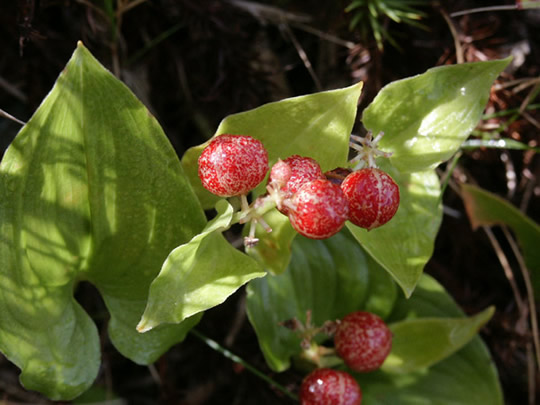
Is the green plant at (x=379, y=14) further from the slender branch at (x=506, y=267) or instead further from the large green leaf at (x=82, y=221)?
the large green leaf at (x=82, y=221)

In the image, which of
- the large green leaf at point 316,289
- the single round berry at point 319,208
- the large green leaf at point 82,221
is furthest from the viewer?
the large green leaf at point 316,289

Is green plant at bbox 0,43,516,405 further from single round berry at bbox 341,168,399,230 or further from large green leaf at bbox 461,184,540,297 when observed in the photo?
large green leaf at bbox 461,184,540,297

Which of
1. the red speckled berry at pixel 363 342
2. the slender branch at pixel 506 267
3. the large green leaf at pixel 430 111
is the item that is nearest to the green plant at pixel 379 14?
the large green leaf at pixel 430 111

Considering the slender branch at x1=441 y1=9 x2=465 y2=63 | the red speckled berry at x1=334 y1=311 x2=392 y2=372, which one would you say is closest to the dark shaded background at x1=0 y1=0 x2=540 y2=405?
the slender branch at x1=441 y1=9 x2=465 y2=63

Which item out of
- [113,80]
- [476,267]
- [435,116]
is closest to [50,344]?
[113,80]

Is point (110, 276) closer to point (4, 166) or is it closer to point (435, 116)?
point (4, 166)

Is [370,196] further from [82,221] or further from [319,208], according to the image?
[82,221]

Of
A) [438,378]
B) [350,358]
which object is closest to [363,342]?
[350,358]
